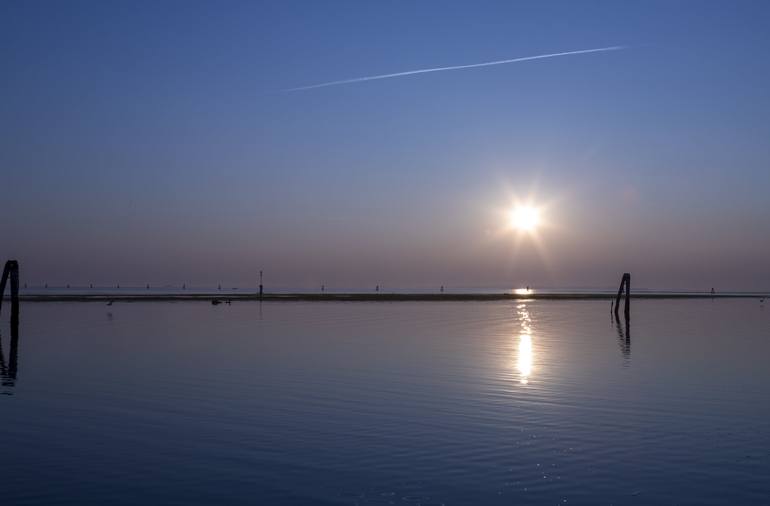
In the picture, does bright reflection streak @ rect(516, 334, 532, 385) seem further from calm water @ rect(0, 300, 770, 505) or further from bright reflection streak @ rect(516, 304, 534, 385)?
calm water @ rect(0, 300, 770, 505)

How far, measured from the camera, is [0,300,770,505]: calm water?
14594 millimetres

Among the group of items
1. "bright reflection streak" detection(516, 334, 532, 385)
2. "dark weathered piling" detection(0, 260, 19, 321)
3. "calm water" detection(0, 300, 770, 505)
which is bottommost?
"calm water" detection(0, 300, 770, 505)

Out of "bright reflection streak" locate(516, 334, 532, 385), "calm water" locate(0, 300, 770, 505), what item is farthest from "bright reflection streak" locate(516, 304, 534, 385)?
"calm water" locate(0, 300, 770, 505)

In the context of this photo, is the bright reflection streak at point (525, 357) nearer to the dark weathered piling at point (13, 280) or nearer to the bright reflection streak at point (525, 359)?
the bright reflection streak at point (525, 359)

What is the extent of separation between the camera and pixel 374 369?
33500 mm

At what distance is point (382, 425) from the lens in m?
20.7

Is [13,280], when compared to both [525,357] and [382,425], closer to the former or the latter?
[525,357]

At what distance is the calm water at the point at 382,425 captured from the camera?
47.9 ft

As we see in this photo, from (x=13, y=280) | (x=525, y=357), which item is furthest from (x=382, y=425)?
(x=13, y=280)

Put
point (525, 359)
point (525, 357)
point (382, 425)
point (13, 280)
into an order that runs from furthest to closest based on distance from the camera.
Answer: point (13, 280)
point (525, 357)
point (525, 359)
point (382, 425)

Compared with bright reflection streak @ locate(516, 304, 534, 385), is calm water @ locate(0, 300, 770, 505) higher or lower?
lower

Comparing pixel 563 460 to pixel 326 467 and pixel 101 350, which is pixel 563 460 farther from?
pixel 101 350

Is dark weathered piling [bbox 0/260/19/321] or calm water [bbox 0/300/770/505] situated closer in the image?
calm water [bbox 0/300/770/505]

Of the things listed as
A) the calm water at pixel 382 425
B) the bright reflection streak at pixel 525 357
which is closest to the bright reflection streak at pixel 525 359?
the bright reflection streak at pixel 525 357
